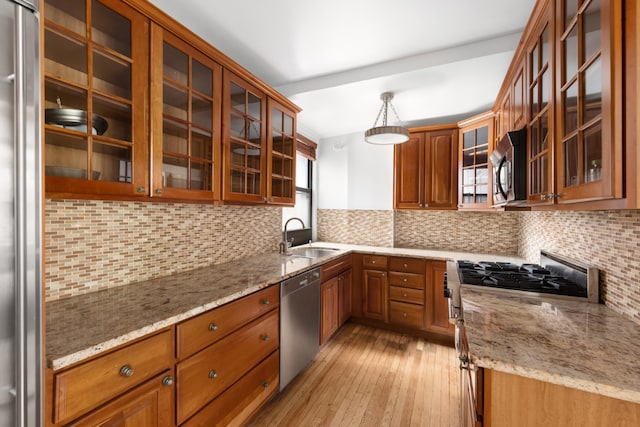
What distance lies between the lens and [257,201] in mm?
2219

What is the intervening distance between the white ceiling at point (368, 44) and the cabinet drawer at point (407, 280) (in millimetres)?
1812

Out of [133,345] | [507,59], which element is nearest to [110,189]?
[133,345]

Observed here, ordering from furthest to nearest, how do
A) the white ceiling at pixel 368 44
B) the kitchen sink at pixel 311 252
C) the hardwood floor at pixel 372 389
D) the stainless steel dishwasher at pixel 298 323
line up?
the kitchen sink at pixel 311 252 → the stainless steel dishwasher at pixel 298 323 → the hardwood floor at pixel 372 389 → the white ceiling at pixel 368 44

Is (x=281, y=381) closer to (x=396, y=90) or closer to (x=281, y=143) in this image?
(x=281, y=143)

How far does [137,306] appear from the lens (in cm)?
131

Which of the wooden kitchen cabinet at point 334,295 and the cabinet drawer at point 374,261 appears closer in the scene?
the wooden kitchen cabinet at point 334,295

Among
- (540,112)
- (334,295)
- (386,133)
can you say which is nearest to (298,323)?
(334,295)

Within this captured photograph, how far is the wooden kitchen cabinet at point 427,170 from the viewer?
324cm

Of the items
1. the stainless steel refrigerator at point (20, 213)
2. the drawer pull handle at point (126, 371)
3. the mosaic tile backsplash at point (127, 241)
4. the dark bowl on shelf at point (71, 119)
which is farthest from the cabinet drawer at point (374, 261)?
the stainless steel refrigerator at point (20, 213)

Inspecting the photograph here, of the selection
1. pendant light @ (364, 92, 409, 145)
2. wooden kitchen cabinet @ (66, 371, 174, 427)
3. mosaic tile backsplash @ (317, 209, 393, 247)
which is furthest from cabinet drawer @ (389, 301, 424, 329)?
wooden kitchen cabinet @ (66, 371, 174, 427)

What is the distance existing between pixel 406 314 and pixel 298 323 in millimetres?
1432

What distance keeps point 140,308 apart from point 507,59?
9.02ft

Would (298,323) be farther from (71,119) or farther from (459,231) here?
(459,231)

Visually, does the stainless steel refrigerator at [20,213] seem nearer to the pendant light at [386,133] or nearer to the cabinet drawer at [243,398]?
the cabinet drawer at [243,398]
